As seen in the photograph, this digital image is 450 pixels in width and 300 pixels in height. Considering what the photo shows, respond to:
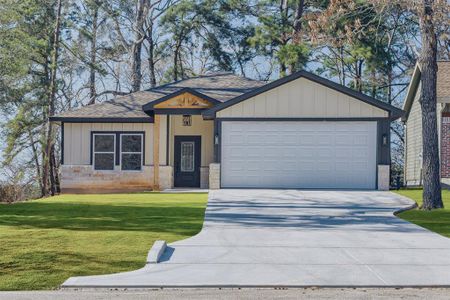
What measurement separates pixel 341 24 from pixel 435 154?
14807mm

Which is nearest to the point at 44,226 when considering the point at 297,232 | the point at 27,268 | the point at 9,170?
the point at 27,268

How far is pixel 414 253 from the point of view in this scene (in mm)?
9531

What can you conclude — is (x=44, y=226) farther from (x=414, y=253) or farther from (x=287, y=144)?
(x=287, y=144)

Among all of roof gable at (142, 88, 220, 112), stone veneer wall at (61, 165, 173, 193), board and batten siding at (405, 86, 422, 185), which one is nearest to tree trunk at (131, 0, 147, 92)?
stone veneer wall at (61, 165, 173, 193)

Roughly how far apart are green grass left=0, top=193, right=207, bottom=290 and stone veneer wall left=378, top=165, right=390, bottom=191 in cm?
736

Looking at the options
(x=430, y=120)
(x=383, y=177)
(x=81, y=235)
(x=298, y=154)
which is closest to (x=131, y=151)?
(x=298, y=154)

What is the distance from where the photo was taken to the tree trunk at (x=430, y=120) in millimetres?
15637

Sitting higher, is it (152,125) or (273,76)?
(273,76)

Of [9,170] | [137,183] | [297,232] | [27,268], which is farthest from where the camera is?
[9,170]

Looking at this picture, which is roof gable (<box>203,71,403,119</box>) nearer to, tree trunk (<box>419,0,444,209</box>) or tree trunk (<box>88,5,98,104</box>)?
tree trunk (<box>419,0,444,209</box>)

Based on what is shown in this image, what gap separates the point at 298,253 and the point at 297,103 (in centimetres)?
1274

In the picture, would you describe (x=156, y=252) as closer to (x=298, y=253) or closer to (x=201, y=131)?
(x=298, y=253)

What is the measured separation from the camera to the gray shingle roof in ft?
79.1

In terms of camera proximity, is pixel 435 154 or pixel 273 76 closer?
pixel 435 154
